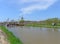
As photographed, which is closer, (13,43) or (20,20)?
(13,43)

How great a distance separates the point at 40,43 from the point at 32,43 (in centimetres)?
66

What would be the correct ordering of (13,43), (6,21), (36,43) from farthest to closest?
1. (6,21)
2. (36,43)
3. (13,43)

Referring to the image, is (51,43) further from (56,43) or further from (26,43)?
(26,43)

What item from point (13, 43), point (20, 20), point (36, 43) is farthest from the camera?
point (20, 20)

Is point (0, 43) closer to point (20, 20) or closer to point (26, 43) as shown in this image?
point (26, 43)

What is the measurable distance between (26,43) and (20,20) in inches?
3054

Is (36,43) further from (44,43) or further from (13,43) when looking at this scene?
(13,43)

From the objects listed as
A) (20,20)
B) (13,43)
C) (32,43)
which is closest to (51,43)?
(32,43)

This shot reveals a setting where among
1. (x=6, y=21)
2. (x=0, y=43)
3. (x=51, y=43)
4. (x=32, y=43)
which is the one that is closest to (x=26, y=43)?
(x=32, y=43)

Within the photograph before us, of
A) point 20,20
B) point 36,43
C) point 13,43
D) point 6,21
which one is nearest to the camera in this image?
point 13,43

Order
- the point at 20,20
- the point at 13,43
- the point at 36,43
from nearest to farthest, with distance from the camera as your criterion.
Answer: the point at 13,43, the point at 36,43, the point at 20,20

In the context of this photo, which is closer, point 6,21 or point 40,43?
point 40,43

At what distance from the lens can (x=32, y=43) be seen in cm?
1658

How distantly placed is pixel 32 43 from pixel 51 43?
1.56m
